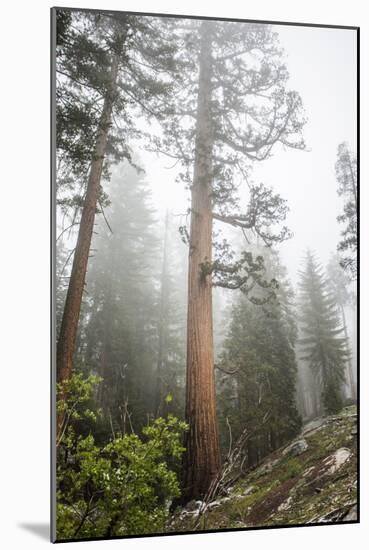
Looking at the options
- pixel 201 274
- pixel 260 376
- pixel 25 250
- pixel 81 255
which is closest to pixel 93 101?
pixel 81 255

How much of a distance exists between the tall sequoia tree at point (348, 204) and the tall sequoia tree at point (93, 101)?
5.54 ft

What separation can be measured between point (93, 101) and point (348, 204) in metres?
2.37

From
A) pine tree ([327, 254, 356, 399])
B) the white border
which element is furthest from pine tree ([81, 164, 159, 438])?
pine tree ([327, 254, 356, 399])

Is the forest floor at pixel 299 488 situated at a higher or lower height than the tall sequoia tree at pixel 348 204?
lower

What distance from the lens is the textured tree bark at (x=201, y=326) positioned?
216 inches

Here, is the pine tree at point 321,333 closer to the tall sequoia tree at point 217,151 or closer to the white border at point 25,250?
the tall sequoia tree at point 217,151

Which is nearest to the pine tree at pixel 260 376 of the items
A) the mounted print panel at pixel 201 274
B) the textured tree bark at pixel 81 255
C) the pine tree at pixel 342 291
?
the mounted print panel at pixel 201 274

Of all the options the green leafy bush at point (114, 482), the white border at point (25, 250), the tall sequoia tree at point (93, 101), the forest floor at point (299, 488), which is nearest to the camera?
the green leafy bush at point (114, 482)

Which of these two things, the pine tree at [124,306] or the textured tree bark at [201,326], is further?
the textured tree bark at [201,326]

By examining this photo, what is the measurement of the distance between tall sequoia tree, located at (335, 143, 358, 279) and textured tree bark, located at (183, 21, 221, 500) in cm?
119

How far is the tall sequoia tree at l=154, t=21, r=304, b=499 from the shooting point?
5.54 m

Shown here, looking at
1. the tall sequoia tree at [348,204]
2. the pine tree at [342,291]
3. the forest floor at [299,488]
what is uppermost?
the tall sequoia tree at [348,204]

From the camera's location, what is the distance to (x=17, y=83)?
228 inches

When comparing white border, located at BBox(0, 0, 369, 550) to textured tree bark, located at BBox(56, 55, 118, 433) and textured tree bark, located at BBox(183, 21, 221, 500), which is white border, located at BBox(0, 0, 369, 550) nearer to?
textured tree bark, located at BBox(56, 55, 118, 433)
